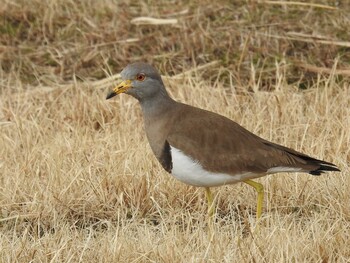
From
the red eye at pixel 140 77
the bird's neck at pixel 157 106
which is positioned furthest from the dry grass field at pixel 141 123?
the red eye at pixel 140 77

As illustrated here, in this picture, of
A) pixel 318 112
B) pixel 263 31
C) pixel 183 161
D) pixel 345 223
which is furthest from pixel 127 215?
pixel 263 31

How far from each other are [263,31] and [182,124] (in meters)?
3.63

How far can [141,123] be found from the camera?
7.84 metres

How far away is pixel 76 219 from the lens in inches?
252

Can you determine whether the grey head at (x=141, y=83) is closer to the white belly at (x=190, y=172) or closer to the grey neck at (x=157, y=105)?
the grey neck at (x=157, y=105)

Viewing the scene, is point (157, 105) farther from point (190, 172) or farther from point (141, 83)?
point (190, 172)

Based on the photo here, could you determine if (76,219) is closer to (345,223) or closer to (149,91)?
(149,91)

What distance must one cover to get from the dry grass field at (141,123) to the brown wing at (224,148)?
322mm

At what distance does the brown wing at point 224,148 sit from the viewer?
588cm

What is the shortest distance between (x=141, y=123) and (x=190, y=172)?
211 centimetres

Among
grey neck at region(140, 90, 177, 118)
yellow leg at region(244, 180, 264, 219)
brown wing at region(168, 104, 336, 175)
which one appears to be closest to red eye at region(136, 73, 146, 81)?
grey neck at region(140, 90, 177, 118)

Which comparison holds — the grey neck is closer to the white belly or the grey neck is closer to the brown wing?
the brown wing

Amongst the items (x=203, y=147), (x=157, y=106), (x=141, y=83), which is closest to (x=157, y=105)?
(x=157, y=106)

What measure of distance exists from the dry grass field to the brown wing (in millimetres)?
322
